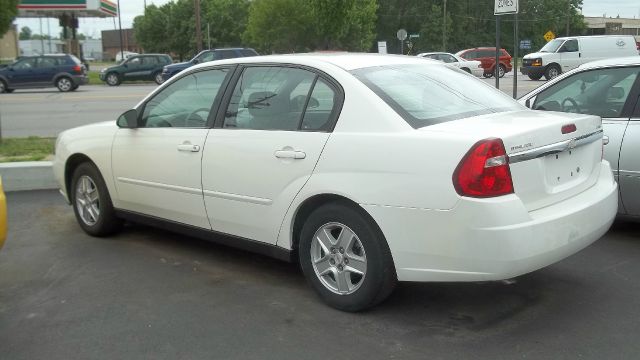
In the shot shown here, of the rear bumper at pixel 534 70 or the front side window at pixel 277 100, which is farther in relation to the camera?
the rear bumper at pixel 534 70

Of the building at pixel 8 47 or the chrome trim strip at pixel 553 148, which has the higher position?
the building at pixel 8 47

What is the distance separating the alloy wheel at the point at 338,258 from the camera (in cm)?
391

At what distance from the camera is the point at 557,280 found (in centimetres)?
452

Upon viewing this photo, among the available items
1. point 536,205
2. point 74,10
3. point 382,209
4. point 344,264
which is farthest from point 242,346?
point 74,10

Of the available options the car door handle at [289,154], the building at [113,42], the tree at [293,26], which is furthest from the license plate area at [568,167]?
the building at [113,42]

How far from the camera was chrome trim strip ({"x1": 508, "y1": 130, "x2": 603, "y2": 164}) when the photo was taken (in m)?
3.52

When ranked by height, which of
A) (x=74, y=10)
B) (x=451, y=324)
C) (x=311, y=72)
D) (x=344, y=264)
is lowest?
(x=451, y=324)

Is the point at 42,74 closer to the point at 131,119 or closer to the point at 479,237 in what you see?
the point at 131,119

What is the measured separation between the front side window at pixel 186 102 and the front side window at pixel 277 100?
0.25m

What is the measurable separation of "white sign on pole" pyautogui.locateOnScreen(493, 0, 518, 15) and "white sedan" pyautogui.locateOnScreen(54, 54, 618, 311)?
5811 millimetres

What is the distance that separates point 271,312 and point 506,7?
7698mm

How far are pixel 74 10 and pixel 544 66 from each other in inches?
1308

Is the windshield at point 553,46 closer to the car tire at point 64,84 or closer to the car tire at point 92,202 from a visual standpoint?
the car tire at point 64,84

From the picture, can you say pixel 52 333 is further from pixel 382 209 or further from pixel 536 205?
pixel 536 205
